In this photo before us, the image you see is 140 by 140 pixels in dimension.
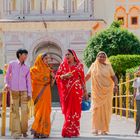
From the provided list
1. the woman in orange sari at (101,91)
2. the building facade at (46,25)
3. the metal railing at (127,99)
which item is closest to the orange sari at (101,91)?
the woman in orange sari at (101,91)

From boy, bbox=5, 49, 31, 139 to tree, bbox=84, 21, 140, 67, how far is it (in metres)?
18.4

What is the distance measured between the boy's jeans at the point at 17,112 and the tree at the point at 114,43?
60.7 feet

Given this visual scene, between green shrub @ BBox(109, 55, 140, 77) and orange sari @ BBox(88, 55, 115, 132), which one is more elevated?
green shrub @ BBox(109, 55, 140, 77)

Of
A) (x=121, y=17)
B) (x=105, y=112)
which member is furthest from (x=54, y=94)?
(x=105, y=112)

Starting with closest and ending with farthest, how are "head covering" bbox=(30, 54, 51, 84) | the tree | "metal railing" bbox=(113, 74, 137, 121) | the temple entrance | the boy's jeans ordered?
the boy's jeans → "head covering" bbox=(30, 54, 51, 84) → "metal railing" bbox=(113, 74, 137, 121) → the tree → the temple entrance

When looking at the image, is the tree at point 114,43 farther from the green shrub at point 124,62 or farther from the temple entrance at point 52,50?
the temple entrance at point 52,50

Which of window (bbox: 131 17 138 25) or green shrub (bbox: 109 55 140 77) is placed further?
window (bbox: 131 17 138 25)

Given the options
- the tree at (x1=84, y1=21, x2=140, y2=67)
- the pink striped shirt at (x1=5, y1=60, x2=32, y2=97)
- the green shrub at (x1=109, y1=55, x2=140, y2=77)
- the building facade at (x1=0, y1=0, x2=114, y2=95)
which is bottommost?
the pink striped shirt at (x1=5, y1=60, x2=32, y2=97)

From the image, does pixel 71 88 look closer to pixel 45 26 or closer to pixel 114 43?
pixel 114 43

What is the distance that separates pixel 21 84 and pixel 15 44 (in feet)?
84.9

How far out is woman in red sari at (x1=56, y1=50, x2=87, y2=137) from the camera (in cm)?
1180

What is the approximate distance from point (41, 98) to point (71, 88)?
690 mm

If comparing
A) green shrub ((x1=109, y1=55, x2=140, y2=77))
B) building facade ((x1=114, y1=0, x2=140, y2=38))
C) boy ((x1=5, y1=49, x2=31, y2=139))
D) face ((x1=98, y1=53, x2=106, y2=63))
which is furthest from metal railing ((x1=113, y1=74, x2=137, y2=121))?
building facade ((x1=114, y1=0, x2=140, y2=38))

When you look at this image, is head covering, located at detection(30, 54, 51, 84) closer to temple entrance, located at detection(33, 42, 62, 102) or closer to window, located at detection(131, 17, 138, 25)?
temple entrance, located at detection(33, 42, 62, 102)
